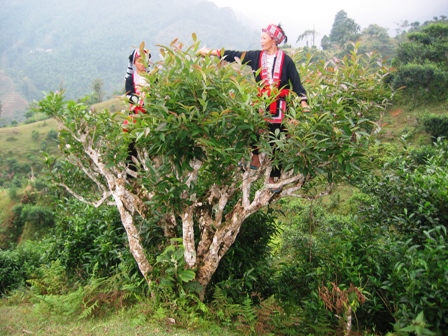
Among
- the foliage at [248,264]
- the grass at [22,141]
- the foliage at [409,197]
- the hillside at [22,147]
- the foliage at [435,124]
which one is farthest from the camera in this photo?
the grass at [22,141]

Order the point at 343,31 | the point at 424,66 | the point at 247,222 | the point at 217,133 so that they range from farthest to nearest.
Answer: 1. the point at 343,31
2. the point at 424,66
3. the point at 247,222
4. the point at 217,133

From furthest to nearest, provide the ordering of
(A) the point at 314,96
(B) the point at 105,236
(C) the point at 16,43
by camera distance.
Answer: (C) the point at 16,43 < (B) the point at 105,236 < (A) the point at 314,96

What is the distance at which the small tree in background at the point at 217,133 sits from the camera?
3.36 m

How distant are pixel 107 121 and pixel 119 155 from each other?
2.67 feet

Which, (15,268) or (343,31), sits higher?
(343,31)

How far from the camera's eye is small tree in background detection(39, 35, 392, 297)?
336 cm

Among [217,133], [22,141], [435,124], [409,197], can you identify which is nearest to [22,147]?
[22,141]

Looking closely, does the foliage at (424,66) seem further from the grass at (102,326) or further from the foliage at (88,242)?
the grass at (102,326)

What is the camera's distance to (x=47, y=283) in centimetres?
627

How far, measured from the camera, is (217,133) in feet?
11.9

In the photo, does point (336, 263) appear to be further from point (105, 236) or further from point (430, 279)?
point (105, 236)

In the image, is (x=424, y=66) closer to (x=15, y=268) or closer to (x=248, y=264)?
(x=248, y=264)

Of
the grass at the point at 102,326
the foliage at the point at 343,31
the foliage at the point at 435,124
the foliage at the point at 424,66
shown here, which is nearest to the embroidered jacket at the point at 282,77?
the grass at the point at 102,326

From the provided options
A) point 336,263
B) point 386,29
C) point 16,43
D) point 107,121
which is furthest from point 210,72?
point 16,43
